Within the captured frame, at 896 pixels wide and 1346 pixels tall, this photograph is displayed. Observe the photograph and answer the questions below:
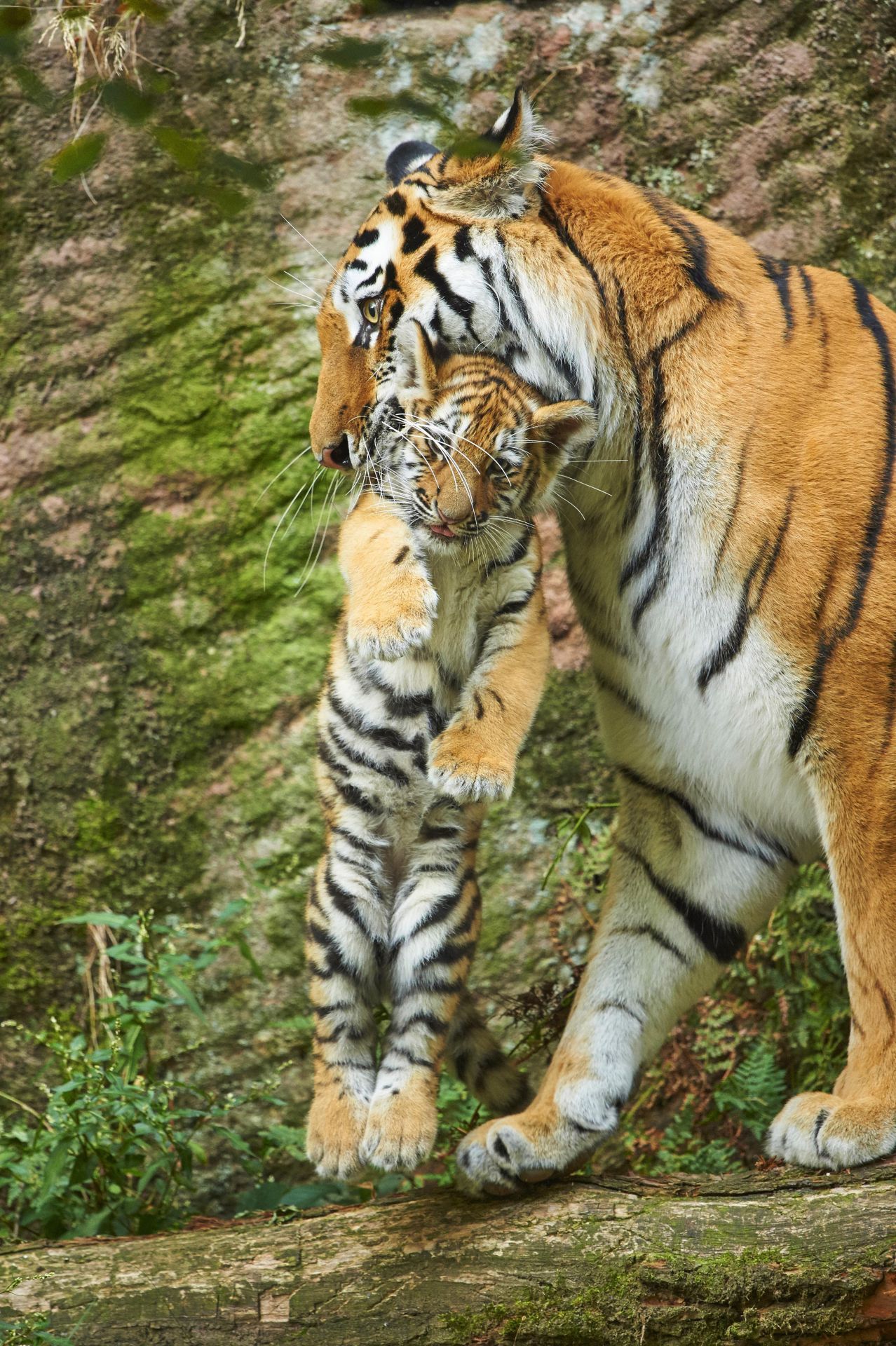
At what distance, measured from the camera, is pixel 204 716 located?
419cm

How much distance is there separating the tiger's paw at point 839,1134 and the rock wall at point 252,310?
1731 millimetres

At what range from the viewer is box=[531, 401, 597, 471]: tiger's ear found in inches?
98.8

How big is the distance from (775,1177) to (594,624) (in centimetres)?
114

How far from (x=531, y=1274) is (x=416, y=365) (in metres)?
1.71

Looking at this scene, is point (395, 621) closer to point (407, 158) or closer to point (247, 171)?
point (247, 171)

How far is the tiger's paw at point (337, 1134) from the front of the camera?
242cm

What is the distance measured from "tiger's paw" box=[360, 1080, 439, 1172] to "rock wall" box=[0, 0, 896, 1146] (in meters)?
1.75

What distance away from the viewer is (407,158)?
2.95 m

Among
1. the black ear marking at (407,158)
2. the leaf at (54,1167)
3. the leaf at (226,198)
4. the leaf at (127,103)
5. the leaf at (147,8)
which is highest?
the leaf at (147,8)

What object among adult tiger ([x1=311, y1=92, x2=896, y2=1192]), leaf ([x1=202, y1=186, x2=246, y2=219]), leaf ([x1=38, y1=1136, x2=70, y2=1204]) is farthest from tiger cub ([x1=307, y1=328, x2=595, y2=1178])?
leaf ([x1=202, y1=186, x2=246, y2=219])

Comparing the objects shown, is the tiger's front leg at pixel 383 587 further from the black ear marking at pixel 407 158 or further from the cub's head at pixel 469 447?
the black ear marking at pixel 407 158

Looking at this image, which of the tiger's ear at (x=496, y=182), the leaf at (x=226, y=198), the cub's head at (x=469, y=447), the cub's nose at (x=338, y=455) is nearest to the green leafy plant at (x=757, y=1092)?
the cub's head at (x=469, y=447)

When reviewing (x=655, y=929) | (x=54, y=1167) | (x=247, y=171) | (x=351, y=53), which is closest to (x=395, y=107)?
(x=351, y=53)

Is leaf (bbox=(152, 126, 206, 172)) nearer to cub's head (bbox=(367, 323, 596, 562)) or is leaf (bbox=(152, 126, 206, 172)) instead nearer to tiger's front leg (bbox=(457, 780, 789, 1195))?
cub's head (bbox=(367, 323, 596, 562))
